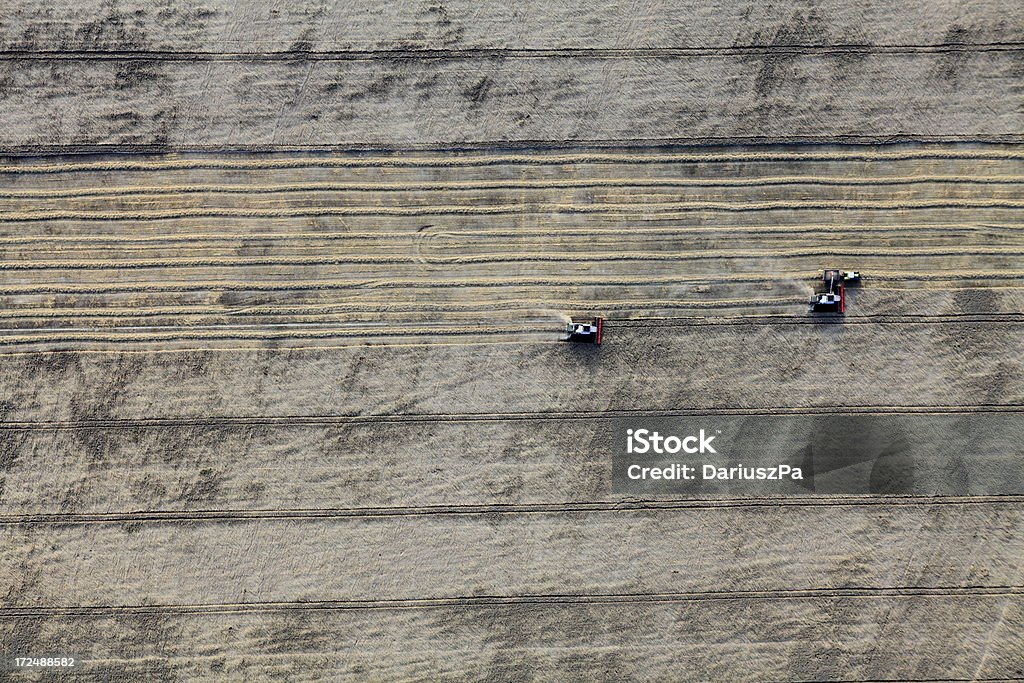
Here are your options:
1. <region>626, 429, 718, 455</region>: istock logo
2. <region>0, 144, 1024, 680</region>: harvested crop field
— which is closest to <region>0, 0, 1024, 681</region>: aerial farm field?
<region>0, 144, 1024, 680</region>: harvested crop field

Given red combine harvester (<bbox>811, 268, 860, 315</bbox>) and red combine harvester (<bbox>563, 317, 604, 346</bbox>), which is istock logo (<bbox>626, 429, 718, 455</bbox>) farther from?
red combine harvester (<bbox>811, 268, 860, 315</bbox>)

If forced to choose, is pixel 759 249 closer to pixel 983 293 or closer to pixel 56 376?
pixel 983 293

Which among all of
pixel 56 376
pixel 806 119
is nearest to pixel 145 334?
pixel 56 376

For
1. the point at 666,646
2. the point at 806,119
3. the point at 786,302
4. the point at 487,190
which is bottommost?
the point at 666,646
